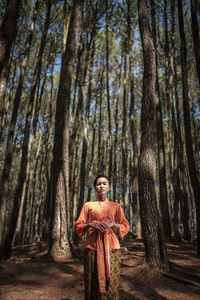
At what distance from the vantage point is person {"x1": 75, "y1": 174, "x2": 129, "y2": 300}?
5.84 ft

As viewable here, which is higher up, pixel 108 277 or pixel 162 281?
pixel 108 277

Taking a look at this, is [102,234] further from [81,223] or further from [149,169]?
[149,169]

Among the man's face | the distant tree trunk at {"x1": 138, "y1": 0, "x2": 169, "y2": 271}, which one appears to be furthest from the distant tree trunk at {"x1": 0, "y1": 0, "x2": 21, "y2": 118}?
the distant tree trunk at {"x1": 138, "y1": 0, "x2": 169, "y2": 271}

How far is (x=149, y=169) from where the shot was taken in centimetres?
397

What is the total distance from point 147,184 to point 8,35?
3.12 m

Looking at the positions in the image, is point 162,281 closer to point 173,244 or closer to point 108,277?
point 108,277

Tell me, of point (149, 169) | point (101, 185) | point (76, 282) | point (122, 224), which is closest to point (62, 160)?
point (149, 169)

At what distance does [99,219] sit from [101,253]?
10.9 inches

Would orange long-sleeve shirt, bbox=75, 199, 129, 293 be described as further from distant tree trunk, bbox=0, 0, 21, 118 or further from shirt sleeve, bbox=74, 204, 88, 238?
distant tree trunk, bbox=0, 0, 21, 118

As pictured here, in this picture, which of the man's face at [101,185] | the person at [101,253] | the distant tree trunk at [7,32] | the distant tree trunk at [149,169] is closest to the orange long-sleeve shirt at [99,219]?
the person at [101,253]

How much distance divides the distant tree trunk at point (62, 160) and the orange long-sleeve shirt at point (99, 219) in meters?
3.04

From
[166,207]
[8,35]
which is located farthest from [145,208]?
[166,207]

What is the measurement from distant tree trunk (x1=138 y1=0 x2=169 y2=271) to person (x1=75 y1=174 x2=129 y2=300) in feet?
6.13

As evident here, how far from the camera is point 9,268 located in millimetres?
4164
